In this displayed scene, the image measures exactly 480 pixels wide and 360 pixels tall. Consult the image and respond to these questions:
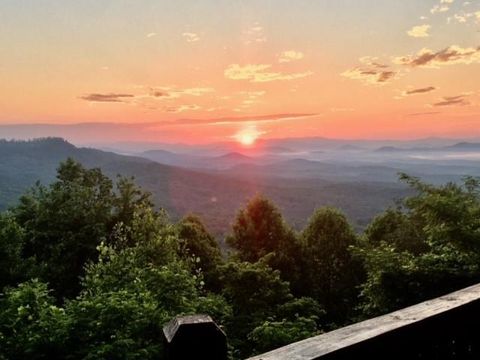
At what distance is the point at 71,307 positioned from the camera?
12.1 m

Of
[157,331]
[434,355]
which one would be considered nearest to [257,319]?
[157,331]

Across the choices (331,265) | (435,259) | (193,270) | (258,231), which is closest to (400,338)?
(435,259)

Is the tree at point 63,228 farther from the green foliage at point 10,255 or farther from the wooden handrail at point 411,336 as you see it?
the wooden handrail at point 411,336

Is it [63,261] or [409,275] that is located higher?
[409,275]

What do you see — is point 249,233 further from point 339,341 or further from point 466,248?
point 339,341

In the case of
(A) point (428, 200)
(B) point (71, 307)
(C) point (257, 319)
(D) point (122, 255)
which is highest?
(A) point (428, 200)

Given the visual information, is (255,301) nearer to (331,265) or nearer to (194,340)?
(331,265)

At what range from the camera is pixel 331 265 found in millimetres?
34719

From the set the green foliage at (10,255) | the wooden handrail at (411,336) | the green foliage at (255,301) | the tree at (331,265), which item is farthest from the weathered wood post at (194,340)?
the tree at (331,265)

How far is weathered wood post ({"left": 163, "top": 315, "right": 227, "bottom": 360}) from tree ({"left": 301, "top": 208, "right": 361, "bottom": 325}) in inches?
1246

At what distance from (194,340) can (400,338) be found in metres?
0.88

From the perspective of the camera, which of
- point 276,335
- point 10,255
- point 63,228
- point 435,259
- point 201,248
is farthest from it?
point 201,248

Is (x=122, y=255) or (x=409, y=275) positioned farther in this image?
(x=122, y=255)

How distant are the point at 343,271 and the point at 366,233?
4778 millimetres
